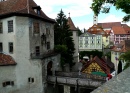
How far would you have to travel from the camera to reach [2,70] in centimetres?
1947

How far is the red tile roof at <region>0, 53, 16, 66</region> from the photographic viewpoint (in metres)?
19.6

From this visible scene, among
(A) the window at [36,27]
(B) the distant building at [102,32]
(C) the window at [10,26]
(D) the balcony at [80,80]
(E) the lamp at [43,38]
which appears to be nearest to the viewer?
(D) the balcony at [80,80]

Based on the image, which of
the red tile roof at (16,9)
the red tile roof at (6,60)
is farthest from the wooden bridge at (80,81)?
the red tile roof at (16,9)

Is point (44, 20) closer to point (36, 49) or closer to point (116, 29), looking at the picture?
point (36, 49)

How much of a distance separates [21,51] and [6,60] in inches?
76.1

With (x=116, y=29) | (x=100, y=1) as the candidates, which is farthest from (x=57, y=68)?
(x=116, y=29)

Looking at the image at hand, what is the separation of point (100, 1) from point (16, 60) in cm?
1337

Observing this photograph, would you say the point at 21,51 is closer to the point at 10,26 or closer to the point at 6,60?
the point at 6,60

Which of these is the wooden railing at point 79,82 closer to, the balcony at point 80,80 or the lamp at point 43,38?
the balcony at point 80,80

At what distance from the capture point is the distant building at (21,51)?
1997cm

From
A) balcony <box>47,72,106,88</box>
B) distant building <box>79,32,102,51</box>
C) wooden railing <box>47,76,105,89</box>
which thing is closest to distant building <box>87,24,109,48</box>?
distant building <box>79,32,102,51</box>

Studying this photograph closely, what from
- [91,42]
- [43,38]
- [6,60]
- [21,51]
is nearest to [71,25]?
[43,38]

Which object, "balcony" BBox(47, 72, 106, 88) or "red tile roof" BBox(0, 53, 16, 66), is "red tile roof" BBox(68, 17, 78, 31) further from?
"red tile roof" BBox(0, 53, 16, 66)

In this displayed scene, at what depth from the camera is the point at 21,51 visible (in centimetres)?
2039
